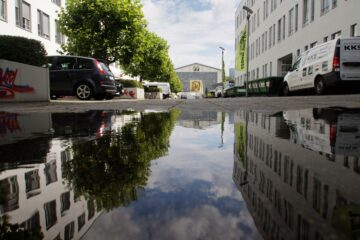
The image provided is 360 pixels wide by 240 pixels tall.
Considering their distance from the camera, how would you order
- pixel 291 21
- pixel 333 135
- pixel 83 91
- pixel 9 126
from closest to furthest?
pixel 333 135 < pixel 9 126 < pixel 83 91 < pixel 291 21

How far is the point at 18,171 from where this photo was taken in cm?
149

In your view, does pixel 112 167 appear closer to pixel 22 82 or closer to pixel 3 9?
pixel 22 82

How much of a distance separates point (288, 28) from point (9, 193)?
1458 inches

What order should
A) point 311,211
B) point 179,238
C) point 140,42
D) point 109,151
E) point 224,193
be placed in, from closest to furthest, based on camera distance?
point 179,238 → point 311,211 → point 224,193 → point 109,151 → point 140,42

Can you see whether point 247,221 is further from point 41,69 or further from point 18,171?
point 41,69

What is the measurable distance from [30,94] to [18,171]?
434 inches

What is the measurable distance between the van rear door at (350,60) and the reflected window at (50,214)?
44.3 feet

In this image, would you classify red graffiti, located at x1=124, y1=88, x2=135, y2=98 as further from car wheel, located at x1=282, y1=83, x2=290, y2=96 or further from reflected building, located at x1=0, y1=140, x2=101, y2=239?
reflected building, located at x1=0, y1=140, x2=101, y2=239

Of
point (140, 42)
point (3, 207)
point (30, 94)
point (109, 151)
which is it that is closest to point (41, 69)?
point (30, 94)

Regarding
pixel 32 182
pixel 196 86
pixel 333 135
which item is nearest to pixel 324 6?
pixel 333 135

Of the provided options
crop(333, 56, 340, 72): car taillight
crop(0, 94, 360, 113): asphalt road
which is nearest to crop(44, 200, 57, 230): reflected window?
crop(0, 94, 360, 113): asphalt road

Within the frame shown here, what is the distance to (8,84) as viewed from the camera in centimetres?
1084

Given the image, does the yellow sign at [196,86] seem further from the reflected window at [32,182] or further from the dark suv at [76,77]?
the reflected window at [32,182]

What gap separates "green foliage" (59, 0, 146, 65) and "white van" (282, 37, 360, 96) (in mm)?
13666
